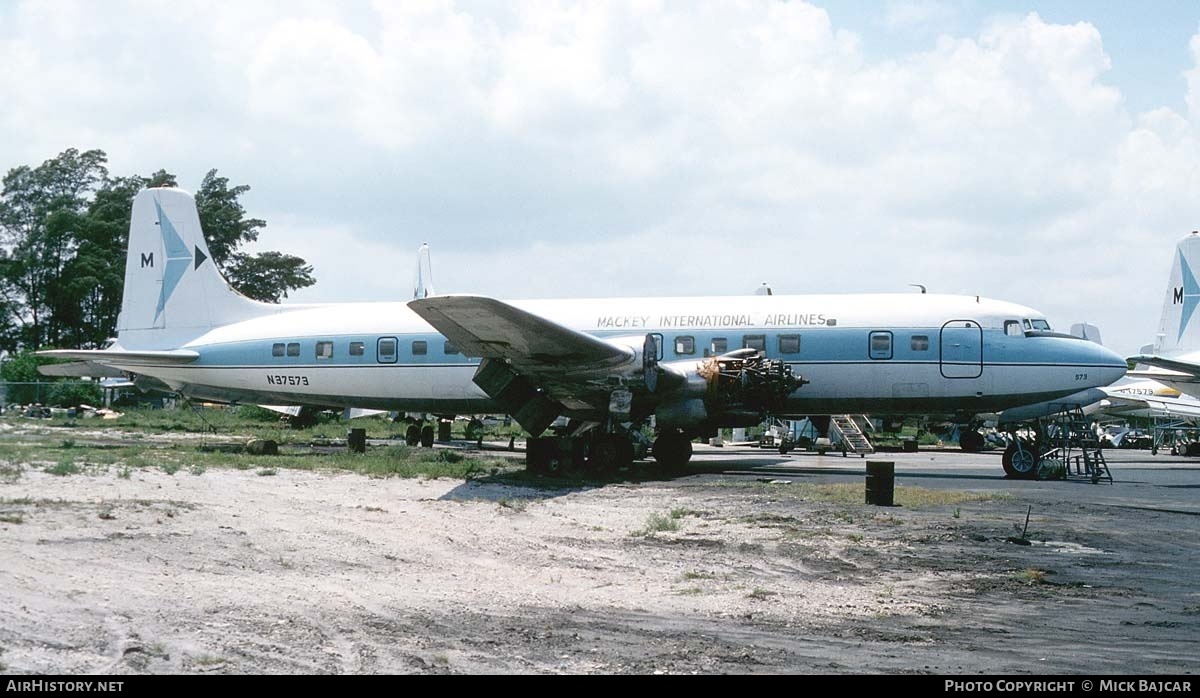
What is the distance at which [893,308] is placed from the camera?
72.5 ft

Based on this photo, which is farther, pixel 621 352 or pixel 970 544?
pixel 621 352

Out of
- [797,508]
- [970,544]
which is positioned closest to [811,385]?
[797,508]

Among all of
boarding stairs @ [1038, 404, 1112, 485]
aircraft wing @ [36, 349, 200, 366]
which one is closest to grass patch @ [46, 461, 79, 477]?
aircraft wing @ [36, 349, 200, 366]

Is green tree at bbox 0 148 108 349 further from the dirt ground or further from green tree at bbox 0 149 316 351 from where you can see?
the dirt ground

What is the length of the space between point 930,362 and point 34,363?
49430 mm

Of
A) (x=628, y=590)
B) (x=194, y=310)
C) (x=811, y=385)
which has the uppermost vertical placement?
(x=194, y=310)

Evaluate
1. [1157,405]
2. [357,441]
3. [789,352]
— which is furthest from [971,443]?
[357,441]

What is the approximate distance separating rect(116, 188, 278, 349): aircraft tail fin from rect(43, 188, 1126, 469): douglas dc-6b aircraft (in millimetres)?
38

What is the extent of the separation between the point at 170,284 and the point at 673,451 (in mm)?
14664

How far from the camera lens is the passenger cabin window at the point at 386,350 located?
2472 cm

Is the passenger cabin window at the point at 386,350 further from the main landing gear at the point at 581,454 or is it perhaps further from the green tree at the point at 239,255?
the green tree at the point at 239,255

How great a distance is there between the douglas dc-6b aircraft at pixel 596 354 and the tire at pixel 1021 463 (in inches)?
42.0
